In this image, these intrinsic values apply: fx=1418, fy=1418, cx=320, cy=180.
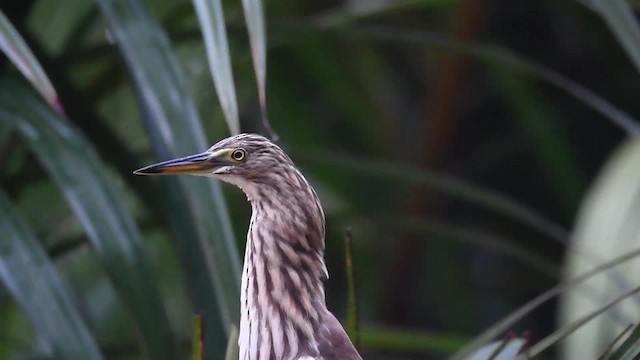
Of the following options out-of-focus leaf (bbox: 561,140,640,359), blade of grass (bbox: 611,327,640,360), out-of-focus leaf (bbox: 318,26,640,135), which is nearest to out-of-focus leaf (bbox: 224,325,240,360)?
blade of grass (bbox: 611,327,640,360)

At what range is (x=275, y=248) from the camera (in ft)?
5.82

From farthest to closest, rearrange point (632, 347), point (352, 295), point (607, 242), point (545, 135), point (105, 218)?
point (545, 135) < point (607, 242) < point (105, 218) < point (352, 295) < point (632, 347)

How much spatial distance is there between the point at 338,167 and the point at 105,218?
97 centimetres

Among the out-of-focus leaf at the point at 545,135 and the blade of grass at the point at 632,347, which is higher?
the out-of-focus leaf at the point at 545,135

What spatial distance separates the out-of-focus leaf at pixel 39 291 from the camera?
1626 mm

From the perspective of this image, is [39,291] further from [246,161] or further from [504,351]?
[504,351]

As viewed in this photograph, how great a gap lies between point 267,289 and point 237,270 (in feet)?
0.54

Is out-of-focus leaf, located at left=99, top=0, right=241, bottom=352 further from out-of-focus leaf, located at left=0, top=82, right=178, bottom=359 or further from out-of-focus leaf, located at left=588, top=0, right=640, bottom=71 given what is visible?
out-of-focus leaf, located at left=588, top=0, right=640, bottom=71

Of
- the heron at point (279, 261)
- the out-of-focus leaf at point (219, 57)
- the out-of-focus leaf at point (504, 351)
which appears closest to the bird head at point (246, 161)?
the heron at point (279, 261)

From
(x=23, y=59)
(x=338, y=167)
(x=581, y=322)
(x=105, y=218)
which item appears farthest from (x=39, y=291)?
(x=338, y=167)

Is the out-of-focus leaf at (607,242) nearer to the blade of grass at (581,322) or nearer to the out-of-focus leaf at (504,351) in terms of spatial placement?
the out-of-focus leaf at (504,351)

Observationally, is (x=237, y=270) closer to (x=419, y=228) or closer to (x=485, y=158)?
(x=419, y=228)

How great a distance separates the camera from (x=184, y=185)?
5.68 ft

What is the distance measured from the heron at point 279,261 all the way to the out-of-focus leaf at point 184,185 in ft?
0.16
